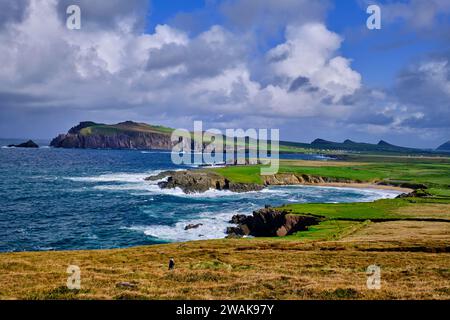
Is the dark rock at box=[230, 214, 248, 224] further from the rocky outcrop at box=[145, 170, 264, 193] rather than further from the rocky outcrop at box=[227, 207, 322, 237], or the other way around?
→ the rocky outcrop at box=[145, 170, 264, 193]

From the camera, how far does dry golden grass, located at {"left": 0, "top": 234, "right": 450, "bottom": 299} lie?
89.6ft

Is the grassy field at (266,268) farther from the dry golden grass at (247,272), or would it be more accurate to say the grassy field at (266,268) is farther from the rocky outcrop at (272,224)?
the rocky outcrop at (272,224)

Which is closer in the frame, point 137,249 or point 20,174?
point 137,249

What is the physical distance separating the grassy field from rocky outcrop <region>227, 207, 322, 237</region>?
653 centimetres

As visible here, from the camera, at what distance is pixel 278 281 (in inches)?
1225

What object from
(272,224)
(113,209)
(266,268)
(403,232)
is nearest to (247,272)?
(266,268)

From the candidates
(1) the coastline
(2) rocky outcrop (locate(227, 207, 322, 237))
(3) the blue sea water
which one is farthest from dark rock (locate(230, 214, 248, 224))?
(1) the coastline

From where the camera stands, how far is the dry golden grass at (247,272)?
27.3m

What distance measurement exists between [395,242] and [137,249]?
34413mm

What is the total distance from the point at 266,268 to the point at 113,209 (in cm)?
6890

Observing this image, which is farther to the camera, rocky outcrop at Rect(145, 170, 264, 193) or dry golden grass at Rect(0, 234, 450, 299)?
rocky outcrop at Rect(145, 170, 264, 193)
